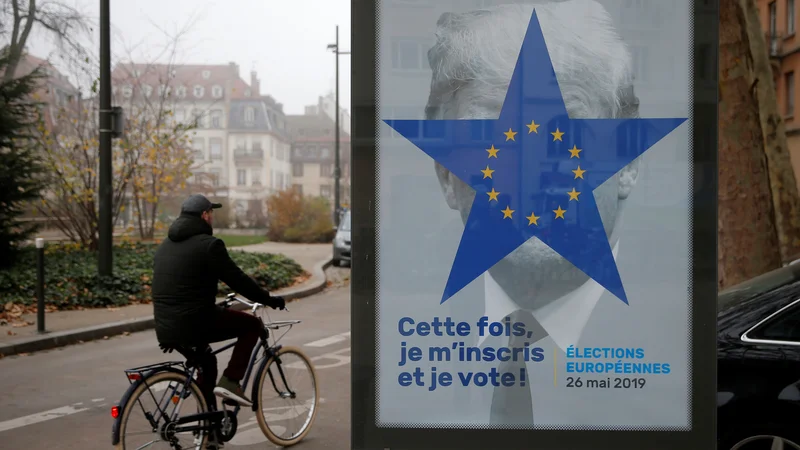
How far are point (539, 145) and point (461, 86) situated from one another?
0.35 m

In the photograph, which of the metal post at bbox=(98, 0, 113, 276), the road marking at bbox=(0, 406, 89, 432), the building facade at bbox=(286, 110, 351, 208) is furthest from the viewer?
the building facade at bbox=(286, 110, 351, 208)

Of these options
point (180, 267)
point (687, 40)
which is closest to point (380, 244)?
point (687, 40)

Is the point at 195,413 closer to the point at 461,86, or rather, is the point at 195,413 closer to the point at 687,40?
the point at 461,86

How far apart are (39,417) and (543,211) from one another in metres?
5.49

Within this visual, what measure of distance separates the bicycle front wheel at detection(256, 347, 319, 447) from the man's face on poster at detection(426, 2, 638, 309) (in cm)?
314

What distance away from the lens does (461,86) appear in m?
2.93

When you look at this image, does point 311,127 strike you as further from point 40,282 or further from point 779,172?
point 779,172

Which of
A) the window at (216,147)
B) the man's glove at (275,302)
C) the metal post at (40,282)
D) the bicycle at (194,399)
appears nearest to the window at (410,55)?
the bicycle at (194,399)

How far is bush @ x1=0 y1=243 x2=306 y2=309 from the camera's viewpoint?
42.3ft

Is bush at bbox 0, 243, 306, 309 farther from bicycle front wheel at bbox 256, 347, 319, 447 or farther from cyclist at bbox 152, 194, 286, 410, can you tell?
cyclist at bbox 152, 194, 286, 410

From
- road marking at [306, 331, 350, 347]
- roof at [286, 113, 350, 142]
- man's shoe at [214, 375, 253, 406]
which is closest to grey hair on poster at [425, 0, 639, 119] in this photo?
man's shoe at [214, 375, 253, 406]

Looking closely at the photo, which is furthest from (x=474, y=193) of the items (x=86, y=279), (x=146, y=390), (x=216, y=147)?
(x=216, y=147)

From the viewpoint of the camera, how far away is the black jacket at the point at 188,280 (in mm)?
4930

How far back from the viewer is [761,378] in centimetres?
403
